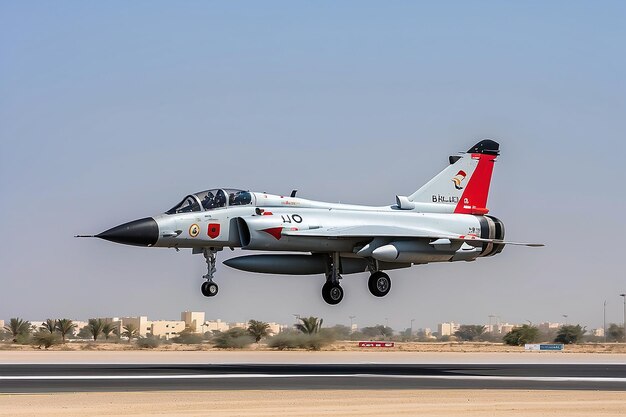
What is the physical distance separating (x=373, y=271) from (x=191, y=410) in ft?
58.9

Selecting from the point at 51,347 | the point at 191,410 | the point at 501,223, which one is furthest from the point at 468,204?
the point at 51,347

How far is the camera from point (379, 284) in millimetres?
36719

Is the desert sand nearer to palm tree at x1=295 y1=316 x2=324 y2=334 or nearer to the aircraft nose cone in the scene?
the aircraft nose cone

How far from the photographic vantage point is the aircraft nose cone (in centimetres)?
3253

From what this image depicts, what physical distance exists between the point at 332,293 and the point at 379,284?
1.77 m

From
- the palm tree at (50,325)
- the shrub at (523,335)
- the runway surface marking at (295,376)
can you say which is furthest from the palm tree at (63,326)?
the runway surface marking at (295,376)

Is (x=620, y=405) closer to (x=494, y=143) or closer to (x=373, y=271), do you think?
(x=373, y=271)

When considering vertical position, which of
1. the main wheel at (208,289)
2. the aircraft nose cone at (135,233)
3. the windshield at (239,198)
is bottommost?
the main wheel at (208,289)

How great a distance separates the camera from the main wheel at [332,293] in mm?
36031

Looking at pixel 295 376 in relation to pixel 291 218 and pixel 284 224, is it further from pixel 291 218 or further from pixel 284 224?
pixel 291 218

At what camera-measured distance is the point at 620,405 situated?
21625 millimetres

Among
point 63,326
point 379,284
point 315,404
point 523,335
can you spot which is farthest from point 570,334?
point 315,404

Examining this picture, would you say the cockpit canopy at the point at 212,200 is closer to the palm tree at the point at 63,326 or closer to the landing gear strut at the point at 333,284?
the landing gear strut at the point at 333,284

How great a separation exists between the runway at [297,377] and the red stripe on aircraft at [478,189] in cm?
633
